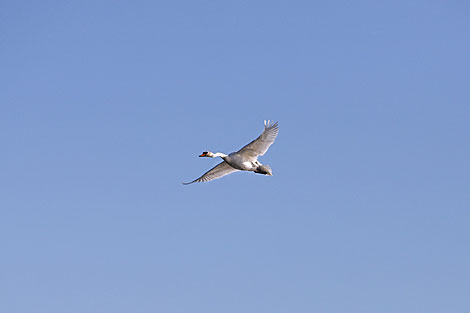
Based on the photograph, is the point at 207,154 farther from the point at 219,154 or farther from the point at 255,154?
the point at 255,154

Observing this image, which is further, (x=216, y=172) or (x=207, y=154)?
(x=216, y=172)

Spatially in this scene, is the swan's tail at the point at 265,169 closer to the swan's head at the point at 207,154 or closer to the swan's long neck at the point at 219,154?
the swan's long neck at the point at 219,154

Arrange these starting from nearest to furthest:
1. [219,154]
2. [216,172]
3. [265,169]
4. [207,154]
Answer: [265,169] < [219,154] < [207,154] < [216,172]

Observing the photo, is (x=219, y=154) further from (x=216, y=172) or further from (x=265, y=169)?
(x=265, y=169)

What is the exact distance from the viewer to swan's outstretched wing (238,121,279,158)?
6912cm

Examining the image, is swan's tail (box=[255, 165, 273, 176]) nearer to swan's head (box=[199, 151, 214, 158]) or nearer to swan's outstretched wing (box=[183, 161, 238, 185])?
swan's outstretched wing (box=[183, 161, 238, 185])

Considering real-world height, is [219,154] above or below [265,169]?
above

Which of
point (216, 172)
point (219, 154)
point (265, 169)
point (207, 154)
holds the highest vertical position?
point (207, 154)


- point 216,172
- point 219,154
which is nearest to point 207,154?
point 219,154

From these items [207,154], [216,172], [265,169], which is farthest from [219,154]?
[265,169]

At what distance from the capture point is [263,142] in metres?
69.3

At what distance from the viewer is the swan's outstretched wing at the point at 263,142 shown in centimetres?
6912

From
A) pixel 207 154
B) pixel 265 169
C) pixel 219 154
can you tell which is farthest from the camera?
pixel 207 154

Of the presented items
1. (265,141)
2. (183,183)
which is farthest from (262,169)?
(183,183)
